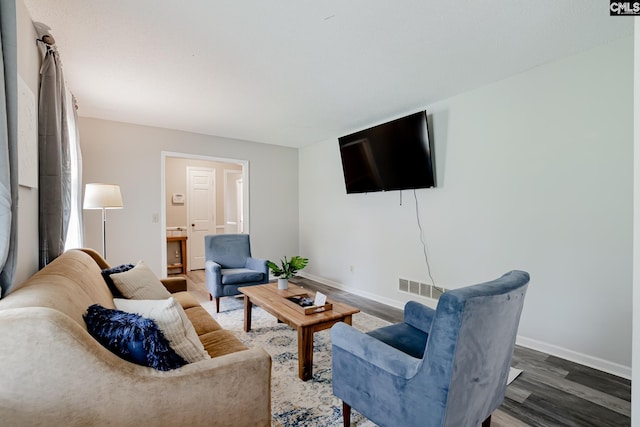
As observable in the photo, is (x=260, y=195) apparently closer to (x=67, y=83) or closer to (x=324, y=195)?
(x=324, y=195)

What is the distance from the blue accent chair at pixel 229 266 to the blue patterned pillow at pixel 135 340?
7.71 ft

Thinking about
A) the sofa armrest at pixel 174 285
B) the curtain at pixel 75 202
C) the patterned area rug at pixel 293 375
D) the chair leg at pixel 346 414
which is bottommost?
the patterned area rug at pixel 293 375

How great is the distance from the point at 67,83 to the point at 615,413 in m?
4.99

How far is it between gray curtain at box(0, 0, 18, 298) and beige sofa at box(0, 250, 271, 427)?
0.14 meters

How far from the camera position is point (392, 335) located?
6.02 feet

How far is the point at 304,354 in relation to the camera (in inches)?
84.3

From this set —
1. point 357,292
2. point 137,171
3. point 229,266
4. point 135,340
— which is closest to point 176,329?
point 135,340

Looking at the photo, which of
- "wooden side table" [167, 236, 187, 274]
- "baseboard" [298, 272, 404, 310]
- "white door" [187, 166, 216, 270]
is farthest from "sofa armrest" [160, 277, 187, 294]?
"white door" [187, 166, 216, 270]

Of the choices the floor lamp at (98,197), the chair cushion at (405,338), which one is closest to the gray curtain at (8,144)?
the chair cushion at (405,338)

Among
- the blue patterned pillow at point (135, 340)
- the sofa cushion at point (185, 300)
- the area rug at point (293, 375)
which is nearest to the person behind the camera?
the blue patterned pillow at point (135, 340)

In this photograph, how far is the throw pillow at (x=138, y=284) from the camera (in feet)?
6.61

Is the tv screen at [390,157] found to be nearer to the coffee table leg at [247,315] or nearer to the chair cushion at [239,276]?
the chair cushion at [239,276]

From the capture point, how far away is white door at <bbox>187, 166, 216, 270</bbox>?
20.9 feet

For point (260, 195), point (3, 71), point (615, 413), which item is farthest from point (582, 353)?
point (260, 195)
